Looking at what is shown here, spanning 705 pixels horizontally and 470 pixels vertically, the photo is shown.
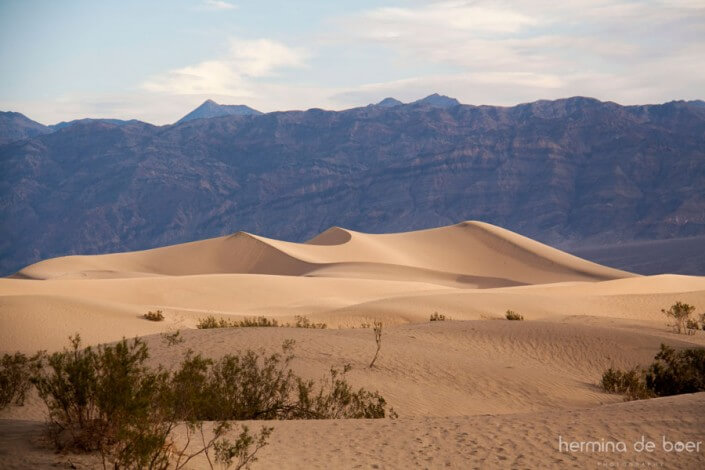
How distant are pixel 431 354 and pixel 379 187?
146 meters

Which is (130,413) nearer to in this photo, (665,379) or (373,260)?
(665,379)

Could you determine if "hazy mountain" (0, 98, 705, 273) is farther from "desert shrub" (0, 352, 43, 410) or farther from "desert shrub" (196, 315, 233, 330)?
"desert shrub" (0, 352, 43, 410)

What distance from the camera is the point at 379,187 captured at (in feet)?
528

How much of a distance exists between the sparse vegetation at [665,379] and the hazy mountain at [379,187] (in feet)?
398

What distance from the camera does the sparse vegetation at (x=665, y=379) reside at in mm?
13625

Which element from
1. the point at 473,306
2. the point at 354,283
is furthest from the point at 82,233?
the point at 473,306

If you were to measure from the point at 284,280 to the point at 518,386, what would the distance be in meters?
23.1

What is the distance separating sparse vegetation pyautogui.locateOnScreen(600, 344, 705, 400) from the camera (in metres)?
13.6

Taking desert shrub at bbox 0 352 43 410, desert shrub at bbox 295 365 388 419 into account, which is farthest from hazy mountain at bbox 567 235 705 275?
desert shrub at bbox 0 352 43 410

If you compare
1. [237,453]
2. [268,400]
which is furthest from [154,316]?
[237,453]

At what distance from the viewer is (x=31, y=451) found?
25.0 feet

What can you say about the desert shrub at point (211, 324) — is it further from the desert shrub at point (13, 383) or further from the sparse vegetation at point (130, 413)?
the sparse vegetation at point (130, 413)

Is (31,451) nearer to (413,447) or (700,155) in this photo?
(413,447)

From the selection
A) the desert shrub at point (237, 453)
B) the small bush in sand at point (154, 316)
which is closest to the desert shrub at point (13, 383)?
the desert shrub at point (237, 453)
